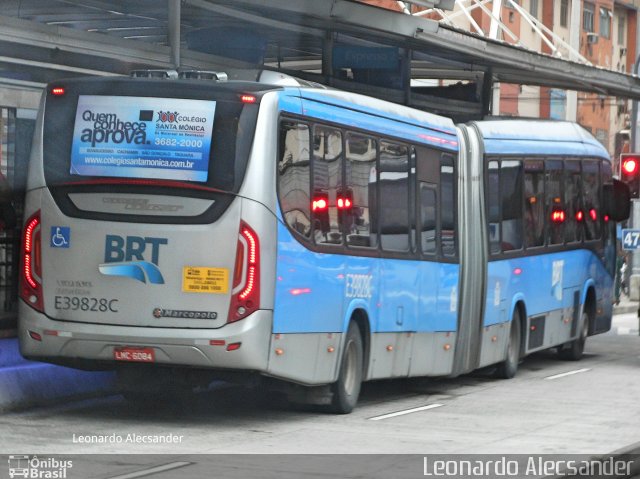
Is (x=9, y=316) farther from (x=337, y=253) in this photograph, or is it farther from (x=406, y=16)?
(x=406, y=16)

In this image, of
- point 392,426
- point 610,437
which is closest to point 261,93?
point 392,426

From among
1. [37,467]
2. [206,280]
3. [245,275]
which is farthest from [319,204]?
[37,467]

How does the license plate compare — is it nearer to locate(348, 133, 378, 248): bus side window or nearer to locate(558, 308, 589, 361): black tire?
locate(348, 133, 378, 248): bus side window

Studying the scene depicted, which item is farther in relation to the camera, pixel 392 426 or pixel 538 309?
pixel 538 309

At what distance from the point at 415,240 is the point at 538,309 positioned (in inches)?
197

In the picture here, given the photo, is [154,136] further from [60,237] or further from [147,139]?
[60,237]

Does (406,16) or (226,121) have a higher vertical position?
(406,16)

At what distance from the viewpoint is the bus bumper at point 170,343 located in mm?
12953

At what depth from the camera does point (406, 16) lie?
19.4 meters

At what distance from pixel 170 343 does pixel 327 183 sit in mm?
2262

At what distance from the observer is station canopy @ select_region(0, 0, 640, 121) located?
51.0 feet

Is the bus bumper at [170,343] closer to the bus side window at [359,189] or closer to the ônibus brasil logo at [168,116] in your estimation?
the ônibus brasil logo at [168,116]

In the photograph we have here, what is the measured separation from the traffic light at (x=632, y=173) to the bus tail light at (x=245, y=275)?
1239 centimetres

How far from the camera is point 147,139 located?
13.2m
